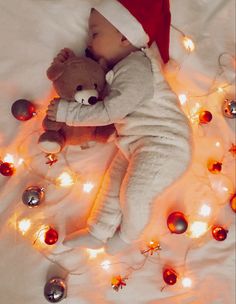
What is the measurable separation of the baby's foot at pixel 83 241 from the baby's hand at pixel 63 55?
0.43 meters

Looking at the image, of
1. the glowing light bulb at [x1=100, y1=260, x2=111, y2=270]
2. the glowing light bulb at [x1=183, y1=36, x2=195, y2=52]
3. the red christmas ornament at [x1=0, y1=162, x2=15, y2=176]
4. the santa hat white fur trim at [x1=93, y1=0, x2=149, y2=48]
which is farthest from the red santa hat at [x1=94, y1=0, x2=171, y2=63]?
the glowing light bulb at [x1=100, y1=260, x2=111, y2=270]

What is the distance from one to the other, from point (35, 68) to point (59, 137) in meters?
0.22

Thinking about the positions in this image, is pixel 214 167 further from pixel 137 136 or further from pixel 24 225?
pixel 24 225

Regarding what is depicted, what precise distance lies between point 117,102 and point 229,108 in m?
0.40

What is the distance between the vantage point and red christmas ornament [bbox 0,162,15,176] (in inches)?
43.6

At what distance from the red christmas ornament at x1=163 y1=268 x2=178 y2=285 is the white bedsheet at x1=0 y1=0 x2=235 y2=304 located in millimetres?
20

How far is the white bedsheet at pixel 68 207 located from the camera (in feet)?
3.69

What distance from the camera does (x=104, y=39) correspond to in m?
1.04

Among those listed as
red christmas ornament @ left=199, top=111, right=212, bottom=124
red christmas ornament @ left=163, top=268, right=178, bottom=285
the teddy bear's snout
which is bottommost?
red christmas ornament @ left=163, top=268, right=178, bottom=285

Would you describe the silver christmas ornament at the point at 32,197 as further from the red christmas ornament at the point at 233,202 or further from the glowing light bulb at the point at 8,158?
the red christmas ornament at the point at 233,202

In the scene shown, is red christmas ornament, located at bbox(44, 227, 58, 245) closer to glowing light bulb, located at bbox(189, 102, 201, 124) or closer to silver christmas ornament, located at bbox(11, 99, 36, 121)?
silver christmas ornament, located at bbox(11, 99, 36, 121)

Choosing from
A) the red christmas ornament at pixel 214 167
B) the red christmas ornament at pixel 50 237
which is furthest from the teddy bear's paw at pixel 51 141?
the red christmas ornament at pixel 214 167

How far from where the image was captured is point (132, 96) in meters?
1.03

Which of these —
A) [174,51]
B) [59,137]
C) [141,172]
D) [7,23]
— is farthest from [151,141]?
[7,23]
